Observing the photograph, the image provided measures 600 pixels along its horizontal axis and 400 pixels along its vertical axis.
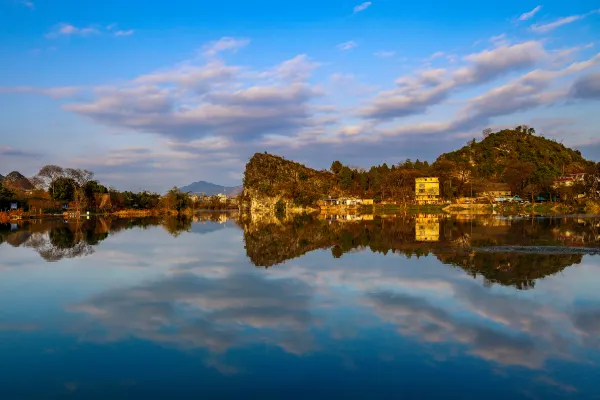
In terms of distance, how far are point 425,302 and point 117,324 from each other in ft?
32.5

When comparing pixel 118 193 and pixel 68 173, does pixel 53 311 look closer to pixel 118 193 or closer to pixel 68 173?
pixel 68 173

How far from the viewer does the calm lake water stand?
873 centimetres

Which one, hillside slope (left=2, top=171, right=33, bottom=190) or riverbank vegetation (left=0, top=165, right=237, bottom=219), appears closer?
riverbank vegetation (left=0, top=165, right=237, bottom=219)

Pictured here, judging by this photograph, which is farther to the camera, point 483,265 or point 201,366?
point 483,265

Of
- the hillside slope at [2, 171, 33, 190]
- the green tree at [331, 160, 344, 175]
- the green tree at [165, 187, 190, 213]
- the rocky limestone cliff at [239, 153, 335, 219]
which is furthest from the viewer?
the green tree at [331, 160, 344, 175]

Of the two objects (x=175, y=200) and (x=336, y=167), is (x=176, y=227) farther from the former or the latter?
(x=336, y=167)

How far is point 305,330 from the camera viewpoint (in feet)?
40.0

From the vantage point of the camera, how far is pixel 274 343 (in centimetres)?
1112

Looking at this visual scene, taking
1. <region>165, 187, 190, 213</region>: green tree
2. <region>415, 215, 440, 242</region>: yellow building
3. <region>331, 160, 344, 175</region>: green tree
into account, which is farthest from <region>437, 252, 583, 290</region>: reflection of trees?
<region>331, 160, 344, 175</region>: green tree

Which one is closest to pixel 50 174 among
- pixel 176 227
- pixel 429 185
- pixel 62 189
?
pixel 62 189

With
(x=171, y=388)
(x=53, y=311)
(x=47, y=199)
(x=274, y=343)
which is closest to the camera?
(x=171, y=388)

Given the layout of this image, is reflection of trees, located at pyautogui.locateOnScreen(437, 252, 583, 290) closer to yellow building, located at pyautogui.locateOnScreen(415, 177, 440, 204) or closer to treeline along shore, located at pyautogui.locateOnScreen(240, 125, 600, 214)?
treeline along shore, located at pyautogui.locateOnScreen(240, 125, 600, 214)

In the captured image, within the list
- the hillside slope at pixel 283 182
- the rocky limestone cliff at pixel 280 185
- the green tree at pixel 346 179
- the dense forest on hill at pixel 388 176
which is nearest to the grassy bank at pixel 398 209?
the dense forest on hill at pixel 388 176

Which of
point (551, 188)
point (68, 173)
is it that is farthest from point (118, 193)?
point (551, 188)
